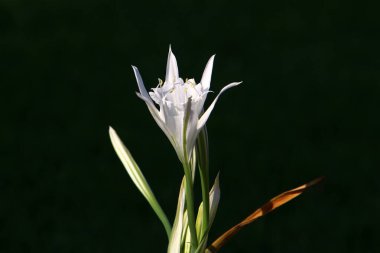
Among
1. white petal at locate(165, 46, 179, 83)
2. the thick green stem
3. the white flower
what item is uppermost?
white petal at locate(165, 46, 179, 83)

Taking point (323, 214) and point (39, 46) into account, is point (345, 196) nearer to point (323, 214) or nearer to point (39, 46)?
point (323, 214)

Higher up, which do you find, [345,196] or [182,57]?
[182,57]

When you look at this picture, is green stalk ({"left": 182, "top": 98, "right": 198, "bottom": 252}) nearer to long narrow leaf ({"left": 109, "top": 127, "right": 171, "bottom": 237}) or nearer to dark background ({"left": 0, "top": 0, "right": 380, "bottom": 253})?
long narrow leaf ({"left": 109, "top": 127, "right": 171, "bottom": 237})

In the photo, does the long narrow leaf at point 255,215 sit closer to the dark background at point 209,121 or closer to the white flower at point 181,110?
the white flower at point 181,110

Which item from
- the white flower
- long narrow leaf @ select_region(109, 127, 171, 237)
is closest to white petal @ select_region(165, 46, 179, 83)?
the white flower

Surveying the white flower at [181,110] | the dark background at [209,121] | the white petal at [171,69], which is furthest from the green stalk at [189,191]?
the dark background at [209,121]

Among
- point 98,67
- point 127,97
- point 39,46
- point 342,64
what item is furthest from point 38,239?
point 342,64
